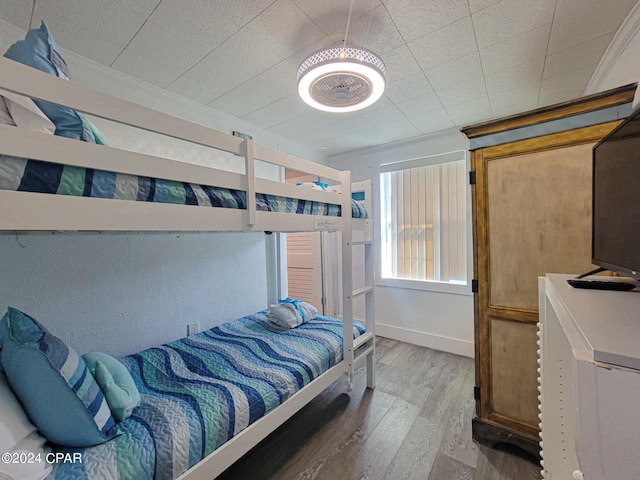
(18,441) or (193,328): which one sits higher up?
(18,441)

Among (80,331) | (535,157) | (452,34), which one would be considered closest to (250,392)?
(80,331)

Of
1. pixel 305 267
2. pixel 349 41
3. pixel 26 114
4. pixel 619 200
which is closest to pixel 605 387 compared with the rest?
pixel 619 200

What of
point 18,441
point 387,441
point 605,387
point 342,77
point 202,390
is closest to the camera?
point 605,387

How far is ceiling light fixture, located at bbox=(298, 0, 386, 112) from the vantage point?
1319 mm

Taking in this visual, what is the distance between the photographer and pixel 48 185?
80 cm

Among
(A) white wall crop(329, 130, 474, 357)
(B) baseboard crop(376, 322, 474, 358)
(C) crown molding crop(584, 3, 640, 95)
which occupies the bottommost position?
(B) baseboard crop(376, 322, 474, 358)

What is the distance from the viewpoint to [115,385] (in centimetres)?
115

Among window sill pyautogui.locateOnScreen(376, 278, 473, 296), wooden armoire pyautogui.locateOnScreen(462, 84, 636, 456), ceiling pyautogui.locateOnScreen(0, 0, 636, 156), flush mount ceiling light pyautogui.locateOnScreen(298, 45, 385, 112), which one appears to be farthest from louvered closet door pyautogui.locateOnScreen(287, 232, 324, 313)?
wooden armoire pyautogui.locateOnScreen(462, 84, 636, 456)

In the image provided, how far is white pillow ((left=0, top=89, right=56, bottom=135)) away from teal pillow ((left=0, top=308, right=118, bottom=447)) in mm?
742

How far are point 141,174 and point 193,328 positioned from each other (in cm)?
177

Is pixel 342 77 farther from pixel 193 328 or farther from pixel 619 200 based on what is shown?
pixel 193 328

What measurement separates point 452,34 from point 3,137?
1942 mm

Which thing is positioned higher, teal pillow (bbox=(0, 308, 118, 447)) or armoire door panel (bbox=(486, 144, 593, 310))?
armoire door panel (bbox=(486, 144, 593, 310))

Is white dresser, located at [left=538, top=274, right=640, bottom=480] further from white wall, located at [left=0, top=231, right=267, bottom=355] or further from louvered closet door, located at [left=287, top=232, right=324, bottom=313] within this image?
louvered closet door, located at [left=287, top=232, right=324, bottom=313]
